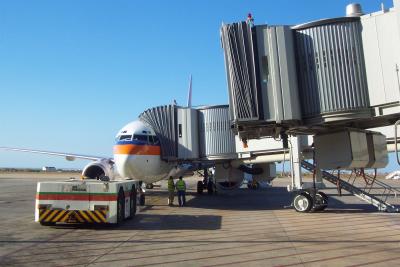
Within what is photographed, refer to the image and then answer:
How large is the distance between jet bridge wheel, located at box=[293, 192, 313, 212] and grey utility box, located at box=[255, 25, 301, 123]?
4.96 m

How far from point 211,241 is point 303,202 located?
7.42m

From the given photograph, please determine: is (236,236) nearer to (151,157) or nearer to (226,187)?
(151,157)

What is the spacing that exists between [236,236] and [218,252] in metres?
2.28

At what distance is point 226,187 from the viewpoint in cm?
3059

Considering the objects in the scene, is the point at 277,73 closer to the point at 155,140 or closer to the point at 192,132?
the point at 155,140

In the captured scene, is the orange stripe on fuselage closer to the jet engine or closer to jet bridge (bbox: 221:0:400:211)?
the jet engine

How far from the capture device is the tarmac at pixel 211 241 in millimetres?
7816

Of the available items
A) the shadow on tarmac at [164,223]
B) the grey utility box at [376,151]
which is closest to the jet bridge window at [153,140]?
the shadow on tarmac at [164,223]

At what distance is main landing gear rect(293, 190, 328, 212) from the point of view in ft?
53.0

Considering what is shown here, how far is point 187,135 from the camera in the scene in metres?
21.5

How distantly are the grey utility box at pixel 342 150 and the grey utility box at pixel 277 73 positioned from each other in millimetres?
3019

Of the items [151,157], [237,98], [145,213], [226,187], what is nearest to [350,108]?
[237,98]

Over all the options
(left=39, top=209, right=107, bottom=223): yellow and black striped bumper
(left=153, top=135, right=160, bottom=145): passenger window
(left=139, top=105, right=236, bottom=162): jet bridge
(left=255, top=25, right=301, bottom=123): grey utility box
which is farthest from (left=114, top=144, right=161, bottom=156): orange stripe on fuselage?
(left=255, top=25, right=301, bottom=123): grey utility box

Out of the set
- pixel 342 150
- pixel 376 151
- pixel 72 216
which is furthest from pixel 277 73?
pixel 72 216
